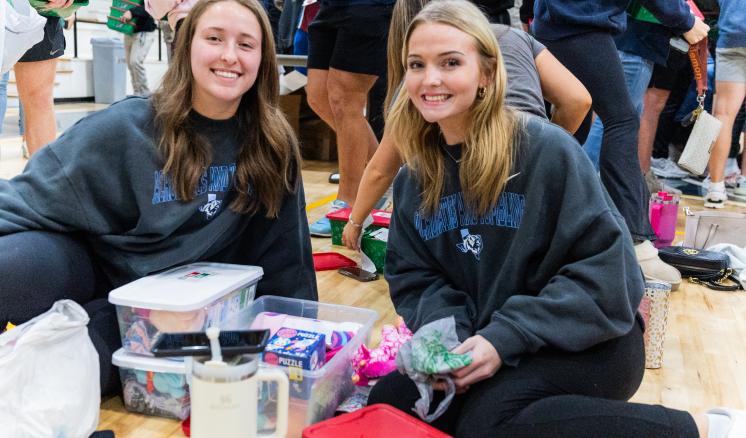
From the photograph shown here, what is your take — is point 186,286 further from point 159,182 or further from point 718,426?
point 718,426

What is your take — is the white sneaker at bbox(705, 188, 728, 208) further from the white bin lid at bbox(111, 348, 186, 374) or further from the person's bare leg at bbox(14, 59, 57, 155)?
the white bin lid at bbox(111, 348, 186, 374)

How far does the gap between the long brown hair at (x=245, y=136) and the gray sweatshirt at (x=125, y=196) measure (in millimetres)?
29

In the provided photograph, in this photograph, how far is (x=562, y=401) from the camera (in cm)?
149

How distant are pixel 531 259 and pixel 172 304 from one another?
811mm

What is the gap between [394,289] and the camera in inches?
72.1

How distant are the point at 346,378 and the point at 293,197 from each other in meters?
0.57

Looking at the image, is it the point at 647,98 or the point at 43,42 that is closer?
the point at 43,42

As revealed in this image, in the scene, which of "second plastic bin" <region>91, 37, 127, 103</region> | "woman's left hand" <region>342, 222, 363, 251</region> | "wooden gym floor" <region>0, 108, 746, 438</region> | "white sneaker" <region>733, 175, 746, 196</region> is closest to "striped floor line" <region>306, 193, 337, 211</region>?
"wooden gym floor" <region>0, 108, 746, 438</region>

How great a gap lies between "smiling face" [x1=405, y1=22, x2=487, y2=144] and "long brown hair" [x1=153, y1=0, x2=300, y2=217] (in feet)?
1.86

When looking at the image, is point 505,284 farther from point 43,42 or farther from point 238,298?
point 43,42

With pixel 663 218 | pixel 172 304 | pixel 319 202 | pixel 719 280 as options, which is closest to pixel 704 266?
pixel 719 280

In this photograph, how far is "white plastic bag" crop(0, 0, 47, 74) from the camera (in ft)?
8.55

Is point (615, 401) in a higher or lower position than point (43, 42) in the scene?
lower

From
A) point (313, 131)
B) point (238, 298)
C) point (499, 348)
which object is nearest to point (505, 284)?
point (499, 348)
